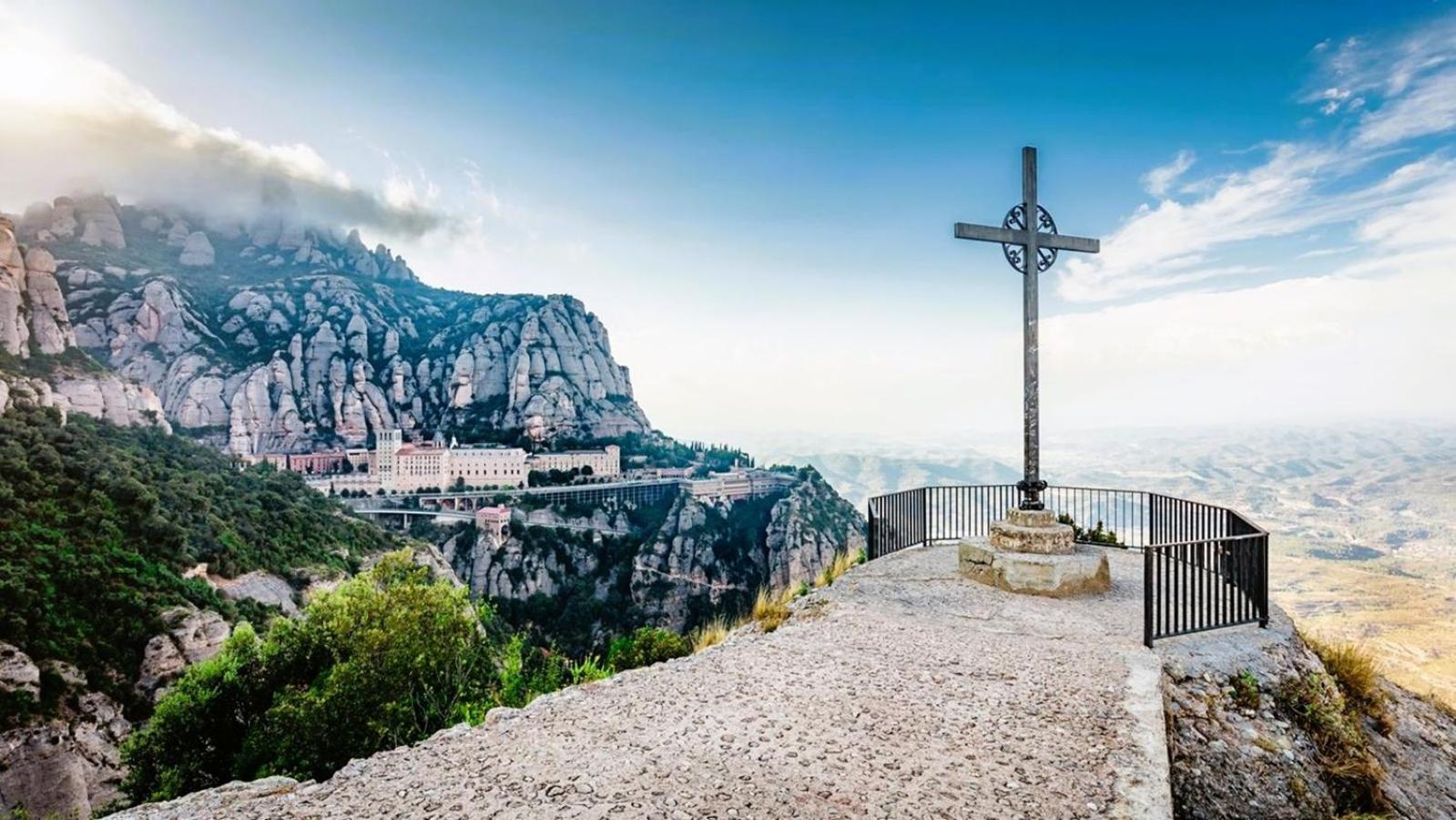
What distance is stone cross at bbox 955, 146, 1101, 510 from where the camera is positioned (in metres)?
8.38

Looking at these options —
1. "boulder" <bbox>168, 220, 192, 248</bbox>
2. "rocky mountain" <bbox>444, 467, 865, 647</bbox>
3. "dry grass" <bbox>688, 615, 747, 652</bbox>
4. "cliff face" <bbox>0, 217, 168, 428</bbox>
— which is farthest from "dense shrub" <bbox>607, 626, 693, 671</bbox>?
"boulder" <bbox>168, 220, 192, 248</bbox>

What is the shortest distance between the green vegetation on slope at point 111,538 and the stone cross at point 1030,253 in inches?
1203

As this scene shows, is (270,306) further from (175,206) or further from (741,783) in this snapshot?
(741,783)

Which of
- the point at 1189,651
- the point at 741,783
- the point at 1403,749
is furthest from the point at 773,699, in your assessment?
the point at 1403,749

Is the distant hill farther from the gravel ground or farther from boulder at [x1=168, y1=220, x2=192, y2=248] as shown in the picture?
boulder at [x1=168, y1=220, x2=192, y2=248]

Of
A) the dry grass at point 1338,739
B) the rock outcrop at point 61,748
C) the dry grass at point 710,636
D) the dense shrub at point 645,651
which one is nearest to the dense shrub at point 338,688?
the dense shrub at point 645,651

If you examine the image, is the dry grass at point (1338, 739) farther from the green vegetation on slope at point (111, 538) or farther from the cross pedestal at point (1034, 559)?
the green vegetation on slope at point (111, 538)

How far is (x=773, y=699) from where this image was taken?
413 centimetres

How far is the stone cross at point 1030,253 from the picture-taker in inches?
330

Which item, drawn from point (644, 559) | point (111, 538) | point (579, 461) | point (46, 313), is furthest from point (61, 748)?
point (579, 461)

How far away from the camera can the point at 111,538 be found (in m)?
27.8

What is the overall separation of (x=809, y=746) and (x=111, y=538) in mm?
38505

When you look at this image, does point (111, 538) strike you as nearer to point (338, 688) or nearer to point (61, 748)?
point (61, 748)

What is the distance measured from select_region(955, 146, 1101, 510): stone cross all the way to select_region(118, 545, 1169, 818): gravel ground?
3.39m
